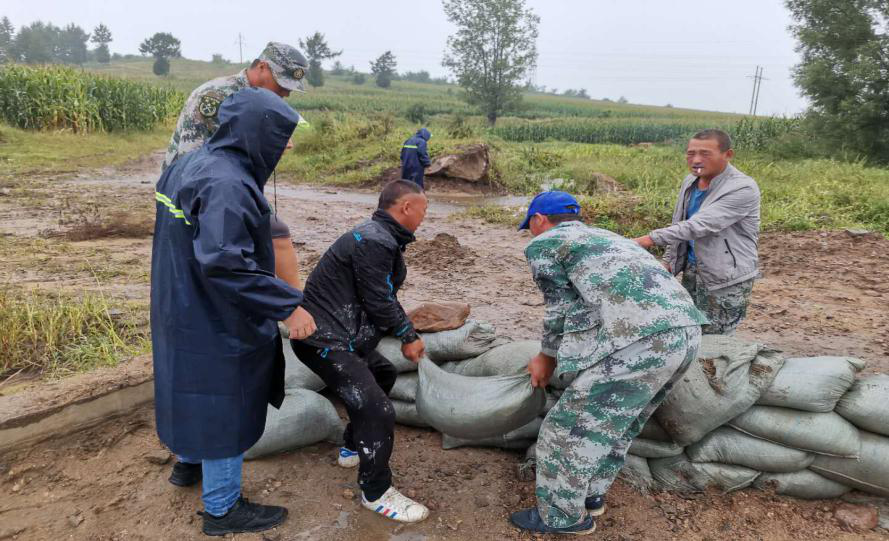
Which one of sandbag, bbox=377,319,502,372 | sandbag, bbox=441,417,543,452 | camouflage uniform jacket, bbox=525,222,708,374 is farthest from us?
sandbag, bbox=377,319,502,372

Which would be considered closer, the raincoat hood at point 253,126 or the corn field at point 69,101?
the raincoat hood at point 253,126

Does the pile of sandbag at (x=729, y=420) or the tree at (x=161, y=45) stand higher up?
the tree at (x=161, y=45)

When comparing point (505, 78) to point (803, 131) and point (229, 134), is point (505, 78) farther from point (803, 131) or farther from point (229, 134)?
point (229, 134)

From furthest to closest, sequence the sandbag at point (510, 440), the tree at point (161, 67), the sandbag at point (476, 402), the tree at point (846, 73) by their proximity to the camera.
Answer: the tree at point (161, 67)
the tree at point (846, 73)
the sandbag at point (510, 440)
the sandbag at point (476, 402)

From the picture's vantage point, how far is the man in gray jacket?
9.05 ft

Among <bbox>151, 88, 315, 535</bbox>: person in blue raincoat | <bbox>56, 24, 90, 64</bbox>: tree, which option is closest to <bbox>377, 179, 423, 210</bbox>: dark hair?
<bbox>151, 88, 315, 535</bbox>: person in blue raincoat

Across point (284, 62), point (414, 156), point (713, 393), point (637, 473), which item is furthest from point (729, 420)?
point (414, 156)

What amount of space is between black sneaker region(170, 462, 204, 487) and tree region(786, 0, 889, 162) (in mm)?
16783

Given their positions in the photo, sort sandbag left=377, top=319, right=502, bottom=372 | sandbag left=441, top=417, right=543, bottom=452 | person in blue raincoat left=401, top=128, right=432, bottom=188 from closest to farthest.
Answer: sandbag left=441, top=417, right=543, bottom=452 → sandbag left=377, top=319, right=502, bottom=372 → person in blue raincoat left=401, top=128, right=432, bottom=188

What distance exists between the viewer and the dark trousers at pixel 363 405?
2.14 metres

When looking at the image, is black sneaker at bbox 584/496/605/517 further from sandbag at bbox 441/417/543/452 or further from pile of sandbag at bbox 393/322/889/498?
sandbag at bbox 441/417/543/452

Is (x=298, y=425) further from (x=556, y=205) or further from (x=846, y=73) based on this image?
(x=846, y=73)

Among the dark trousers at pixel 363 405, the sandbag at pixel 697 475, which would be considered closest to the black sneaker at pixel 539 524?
the sandbag at pixel 697 475

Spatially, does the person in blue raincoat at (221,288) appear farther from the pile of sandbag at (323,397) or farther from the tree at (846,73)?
the tree at (846,73)
